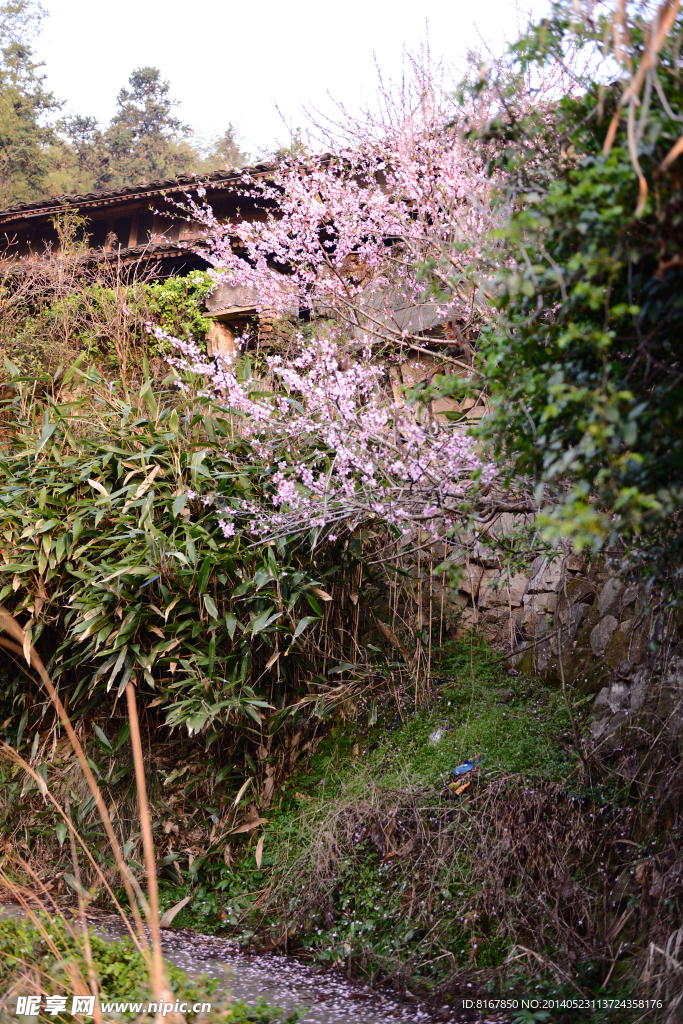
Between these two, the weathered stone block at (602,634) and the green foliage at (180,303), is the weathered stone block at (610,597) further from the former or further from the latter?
the green foliage at (180,303)

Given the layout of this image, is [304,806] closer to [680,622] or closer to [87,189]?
[680,622]

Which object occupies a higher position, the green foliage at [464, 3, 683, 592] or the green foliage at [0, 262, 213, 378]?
the green foliage at [0, 262, 213, 378]

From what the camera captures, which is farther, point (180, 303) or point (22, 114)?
point (22, 114)

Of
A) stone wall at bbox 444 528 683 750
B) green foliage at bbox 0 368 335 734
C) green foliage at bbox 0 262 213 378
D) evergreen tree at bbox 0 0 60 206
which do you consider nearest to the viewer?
stone wall at bbox 444 528 683 750

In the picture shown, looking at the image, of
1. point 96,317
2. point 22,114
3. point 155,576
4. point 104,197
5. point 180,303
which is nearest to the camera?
point 155,576

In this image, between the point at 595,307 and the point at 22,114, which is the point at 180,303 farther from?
the point at 22,114

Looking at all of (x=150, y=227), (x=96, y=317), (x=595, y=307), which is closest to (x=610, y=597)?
(x=595, y=307)

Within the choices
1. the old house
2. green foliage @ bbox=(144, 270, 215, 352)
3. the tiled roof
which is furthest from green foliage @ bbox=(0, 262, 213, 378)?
the tiled roof

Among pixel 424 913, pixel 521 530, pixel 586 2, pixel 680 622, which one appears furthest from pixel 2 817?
pixel 586 2

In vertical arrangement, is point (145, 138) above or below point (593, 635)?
above

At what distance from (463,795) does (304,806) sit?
0.86 m

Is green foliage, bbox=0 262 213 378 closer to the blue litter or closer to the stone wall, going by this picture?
the stone wall

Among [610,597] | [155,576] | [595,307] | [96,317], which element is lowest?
[610,597]

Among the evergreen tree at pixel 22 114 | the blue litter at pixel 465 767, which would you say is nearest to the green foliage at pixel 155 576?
the blue litter at pixel 465 767
